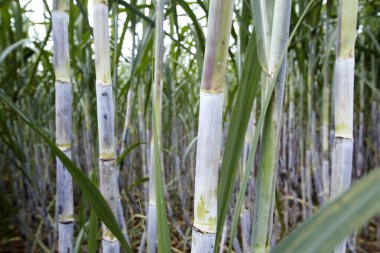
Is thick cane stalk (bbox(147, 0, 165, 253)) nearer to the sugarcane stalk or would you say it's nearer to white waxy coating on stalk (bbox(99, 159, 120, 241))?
white waxy coating on stalk (bbox(99, 159, 120, 241))

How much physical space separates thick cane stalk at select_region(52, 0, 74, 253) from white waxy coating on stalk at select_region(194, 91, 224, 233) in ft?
0.88

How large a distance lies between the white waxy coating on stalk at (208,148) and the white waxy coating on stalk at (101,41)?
183 mm

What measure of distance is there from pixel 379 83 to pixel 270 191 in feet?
4.23

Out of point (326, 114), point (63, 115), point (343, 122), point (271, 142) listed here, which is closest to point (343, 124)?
point (343, 122)

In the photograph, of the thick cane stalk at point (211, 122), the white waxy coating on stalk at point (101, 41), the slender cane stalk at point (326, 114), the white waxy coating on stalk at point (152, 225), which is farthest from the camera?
the slender cane stalk at point (326, 114)

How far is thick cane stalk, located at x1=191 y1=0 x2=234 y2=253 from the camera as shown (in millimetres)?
278

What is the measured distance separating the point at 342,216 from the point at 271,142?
0.57 feet

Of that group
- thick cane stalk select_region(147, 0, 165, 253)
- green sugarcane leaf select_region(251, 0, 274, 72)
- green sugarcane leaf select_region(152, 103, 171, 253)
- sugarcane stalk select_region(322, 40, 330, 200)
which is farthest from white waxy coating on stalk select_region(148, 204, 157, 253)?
sugarcane stalk select_region(322, 40, 330, 200)

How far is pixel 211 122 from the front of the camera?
30 cm

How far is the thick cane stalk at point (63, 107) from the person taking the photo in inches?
18.8

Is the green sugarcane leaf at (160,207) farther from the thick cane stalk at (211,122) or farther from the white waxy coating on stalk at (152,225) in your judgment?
the white waxy coating on stalk at (152,225)

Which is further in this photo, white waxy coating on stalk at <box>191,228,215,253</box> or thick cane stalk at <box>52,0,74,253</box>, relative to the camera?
thick cane stalk at <box>52,0,74,253</box>

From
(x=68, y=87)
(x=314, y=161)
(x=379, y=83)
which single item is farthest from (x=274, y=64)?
(x=379, y=83)

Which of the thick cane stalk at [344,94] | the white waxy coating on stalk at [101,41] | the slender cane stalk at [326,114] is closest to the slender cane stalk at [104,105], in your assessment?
the white waxy coating on stalk at [101,41]
